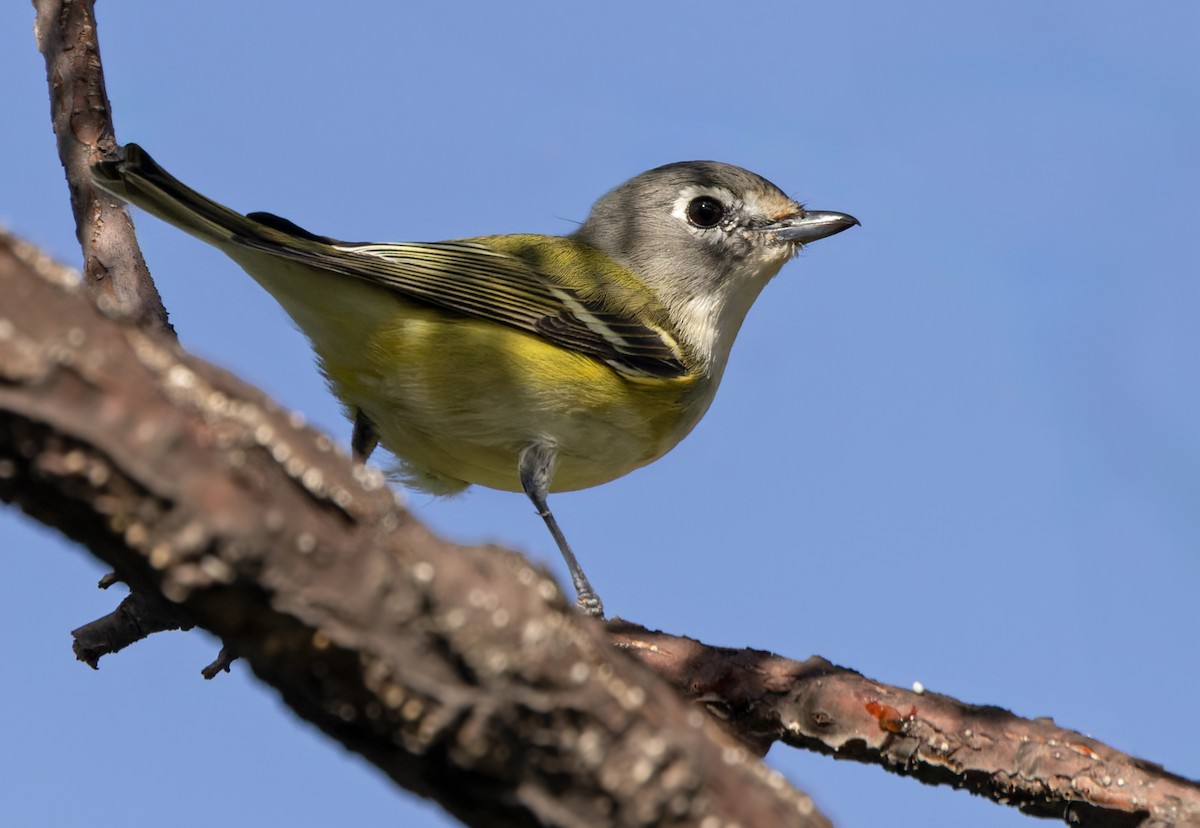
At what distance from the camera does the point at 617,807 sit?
5.20ft

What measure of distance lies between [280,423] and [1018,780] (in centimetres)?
257

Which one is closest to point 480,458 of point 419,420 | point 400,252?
point 419,420

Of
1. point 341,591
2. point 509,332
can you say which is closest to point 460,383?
point 509,332

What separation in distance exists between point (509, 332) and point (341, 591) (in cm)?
322

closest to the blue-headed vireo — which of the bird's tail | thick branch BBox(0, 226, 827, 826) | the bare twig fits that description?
the bird's tail

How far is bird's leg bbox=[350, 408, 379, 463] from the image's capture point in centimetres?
484

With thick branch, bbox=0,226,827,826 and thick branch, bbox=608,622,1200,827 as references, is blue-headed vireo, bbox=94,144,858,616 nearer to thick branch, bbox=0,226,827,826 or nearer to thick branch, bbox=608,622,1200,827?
thick branch, bbox=608,622,1200,827

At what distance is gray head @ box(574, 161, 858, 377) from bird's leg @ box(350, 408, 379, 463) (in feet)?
4.75

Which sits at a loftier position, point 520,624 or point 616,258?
point 616,258

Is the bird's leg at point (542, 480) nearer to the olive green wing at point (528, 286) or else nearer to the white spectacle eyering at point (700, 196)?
the olive green wing at point (528, 286)

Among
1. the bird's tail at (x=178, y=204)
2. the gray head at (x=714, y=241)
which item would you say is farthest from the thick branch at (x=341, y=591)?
the gray head at (x=714, y=241)

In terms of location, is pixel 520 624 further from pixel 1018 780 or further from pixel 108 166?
pixel 108 166

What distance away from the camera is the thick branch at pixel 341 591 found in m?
1.40

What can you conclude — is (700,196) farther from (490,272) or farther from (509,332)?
(509,332)
